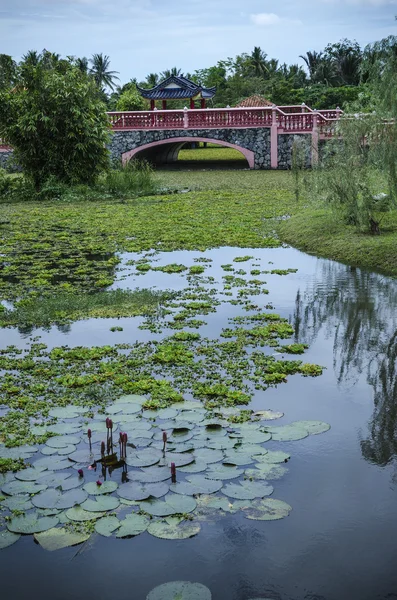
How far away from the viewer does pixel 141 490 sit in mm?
4785

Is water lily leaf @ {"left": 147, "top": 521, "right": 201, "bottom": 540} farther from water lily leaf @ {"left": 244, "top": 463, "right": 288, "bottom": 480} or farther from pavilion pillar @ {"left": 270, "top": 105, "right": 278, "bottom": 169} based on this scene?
pavilion pillar @ {"left": 270, "top": 105, "right": 278, "bottom": 169}

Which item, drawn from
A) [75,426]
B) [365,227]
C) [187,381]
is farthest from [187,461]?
[365,227]

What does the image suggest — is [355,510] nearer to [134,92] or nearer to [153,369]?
[153,369]

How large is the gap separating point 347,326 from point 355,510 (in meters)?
4.16

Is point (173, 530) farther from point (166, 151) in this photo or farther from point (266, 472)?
point (166, 151)

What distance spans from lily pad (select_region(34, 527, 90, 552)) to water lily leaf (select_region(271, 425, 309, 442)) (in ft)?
5.99

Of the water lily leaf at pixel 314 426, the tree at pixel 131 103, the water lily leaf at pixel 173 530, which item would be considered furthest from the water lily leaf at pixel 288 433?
the tree at pixel 131 103

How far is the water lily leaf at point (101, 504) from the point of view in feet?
15.0

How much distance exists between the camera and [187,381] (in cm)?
676

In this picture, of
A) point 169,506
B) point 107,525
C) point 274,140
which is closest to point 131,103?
point 274,140

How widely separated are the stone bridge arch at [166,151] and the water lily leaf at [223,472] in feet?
83.7

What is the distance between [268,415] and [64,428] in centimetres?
167

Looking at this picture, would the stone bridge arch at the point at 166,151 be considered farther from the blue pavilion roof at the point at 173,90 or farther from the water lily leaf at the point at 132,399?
the water lily leaf at the point at 132,399

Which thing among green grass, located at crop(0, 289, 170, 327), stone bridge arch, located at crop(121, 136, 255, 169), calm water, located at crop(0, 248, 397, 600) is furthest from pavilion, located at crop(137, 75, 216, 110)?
calm water, located at crop(0, 248, 397, 600)
